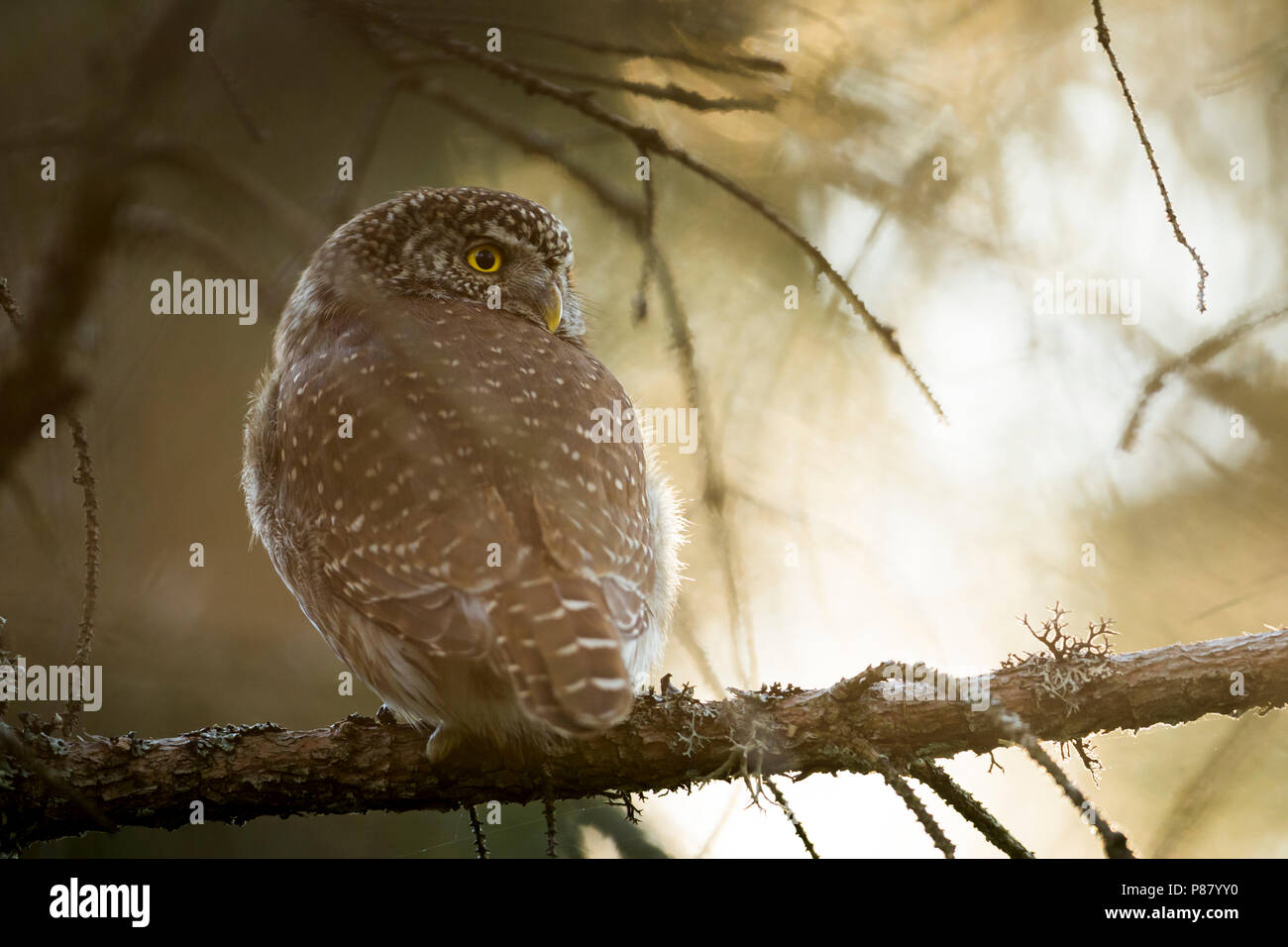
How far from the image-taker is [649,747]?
6.15ft

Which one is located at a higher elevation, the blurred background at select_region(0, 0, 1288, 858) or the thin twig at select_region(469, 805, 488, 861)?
the blurred background at select_region(0, 0, 1288, 858)

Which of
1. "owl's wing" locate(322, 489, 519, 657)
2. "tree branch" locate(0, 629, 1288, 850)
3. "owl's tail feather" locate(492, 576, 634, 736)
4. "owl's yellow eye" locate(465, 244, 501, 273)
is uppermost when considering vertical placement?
"owl's yellow eye" locate(465, 244, 501, 273)

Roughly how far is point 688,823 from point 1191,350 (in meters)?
1.59

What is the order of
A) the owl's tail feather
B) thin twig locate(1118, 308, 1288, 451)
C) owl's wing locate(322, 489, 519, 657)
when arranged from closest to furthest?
1. the owl's tail feather
2. owl's wing locate(322, 489, 519, 657)
3. thin twig locate(1118, 308, 1288, 451)

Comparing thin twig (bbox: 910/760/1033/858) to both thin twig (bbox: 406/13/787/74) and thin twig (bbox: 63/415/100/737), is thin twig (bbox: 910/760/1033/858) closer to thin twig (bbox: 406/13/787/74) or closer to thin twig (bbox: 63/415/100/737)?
thin twig (bbox: 406/13/787/74)

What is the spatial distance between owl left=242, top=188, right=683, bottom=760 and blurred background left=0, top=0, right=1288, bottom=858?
21cm

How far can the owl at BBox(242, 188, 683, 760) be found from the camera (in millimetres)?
1709

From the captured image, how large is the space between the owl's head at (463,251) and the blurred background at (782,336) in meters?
0.09

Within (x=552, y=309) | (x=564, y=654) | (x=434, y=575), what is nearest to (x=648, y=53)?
(x=552, y=309)

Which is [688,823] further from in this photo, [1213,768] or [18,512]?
[18,512]

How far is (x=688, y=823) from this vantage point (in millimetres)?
2109

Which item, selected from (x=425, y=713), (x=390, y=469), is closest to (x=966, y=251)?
(x=390, y=469)

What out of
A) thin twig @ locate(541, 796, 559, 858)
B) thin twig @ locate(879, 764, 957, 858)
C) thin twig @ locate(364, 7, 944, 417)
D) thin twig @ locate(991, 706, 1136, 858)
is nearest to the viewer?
thin twig @ locate(991, 706, 1136, 858)

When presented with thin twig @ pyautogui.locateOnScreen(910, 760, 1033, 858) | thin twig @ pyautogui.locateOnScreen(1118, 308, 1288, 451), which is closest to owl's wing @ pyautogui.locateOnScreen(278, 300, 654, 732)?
thin twig @ pyautogui.locateOnScreen(910, 760, 1033, 858)
